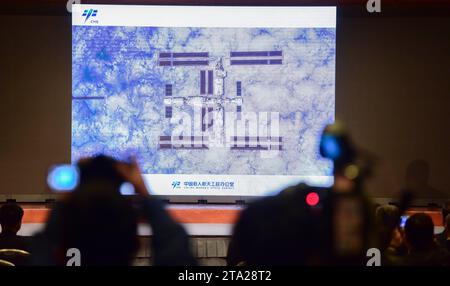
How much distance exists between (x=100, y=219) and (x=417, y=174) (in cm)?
148

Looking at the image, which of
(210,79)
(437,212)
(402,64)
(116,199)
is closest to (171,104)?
(210,79)

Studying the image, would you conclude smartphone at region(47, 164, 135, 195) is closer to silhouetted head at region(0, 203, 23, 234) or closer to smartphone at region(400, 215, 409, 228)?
silhouetted head at region(0, 203, 23, 234)

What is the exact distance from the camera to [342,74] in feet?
8.41

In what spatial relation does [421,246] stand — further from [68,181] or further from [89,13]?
[89,13]

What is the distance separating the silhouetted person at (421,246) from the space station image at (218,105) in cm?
56

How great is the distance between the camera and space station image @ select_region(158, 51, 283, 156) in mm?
1673

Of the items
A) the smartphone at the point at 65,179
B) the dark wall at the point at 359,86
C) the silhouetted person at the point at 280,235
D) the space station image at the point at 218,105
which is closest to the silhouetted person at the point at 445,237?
the dark wall at the point at 359,86

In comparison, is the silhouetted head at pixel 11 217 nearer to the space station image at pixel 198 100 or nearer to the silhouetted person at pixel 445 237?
the space station image at pixel 198 100

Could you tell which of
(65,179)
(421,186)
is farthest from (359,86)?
(65,179)

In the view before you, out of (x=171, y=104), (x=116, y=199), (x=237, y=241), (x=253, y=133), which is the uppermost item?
(x=171, y=104)

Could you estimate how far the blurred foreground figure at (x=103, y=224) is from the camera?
3.77 ft

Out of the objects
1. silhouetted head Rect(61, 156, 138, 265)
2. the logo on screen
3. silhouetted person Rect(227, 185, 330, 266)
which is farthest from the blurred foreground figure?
the logo on screen

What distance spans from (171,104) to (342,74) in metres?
1.19
